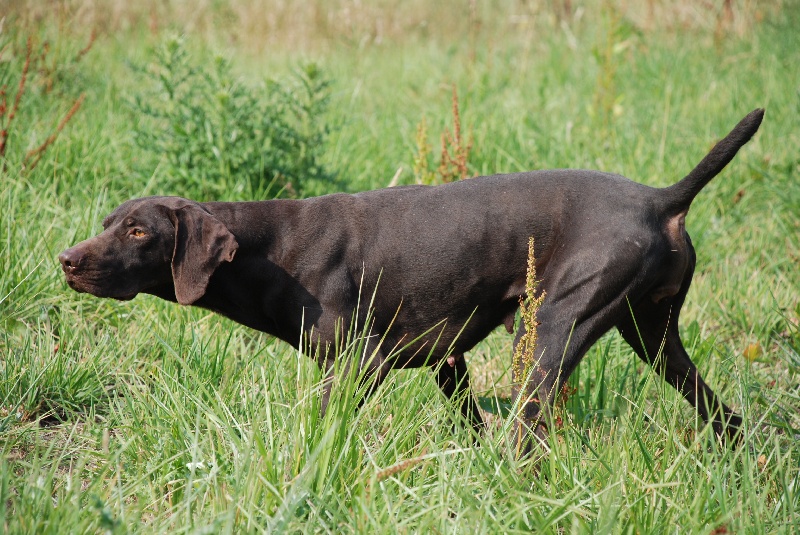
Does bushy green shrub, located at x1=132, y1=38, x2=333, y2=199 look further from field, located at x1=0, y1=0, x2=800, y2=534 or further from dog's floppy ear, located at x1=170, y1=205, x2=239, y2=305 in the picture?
dog's floppy ear, located at x1=170, y1=205, x2=239, y2=305

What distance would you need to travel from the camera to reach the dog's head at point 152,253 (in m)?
3.35

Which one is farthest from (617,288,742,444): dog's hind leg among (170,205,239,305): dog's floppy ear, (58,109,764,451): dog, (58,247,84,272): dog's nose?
(58,247,84,272): dog's nose

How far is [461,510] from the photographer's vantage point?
2.53 metres

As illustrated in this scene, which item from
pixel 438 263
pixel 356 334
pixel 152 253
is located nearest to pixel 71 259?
pixel 152 253

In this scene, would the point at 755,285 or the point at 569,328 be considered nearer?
the point at 569,328

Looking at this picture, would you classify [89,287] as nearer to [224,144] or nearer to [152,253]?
[152,253]

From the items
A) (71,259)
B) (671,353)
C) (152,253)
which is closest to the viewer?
(71,259)

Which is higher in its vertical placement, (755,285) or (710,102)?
(710,102)

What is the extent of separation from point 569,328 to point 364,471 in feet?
3.60

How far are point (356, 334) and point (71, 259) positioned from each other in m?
1.09

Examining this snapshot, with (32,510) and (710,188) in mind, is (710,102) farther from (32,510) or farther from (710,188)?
Result: (32,510)

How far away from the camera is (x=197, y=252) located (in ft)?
11.2

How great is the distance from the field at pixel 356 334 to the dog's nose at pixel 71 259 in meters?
0.44

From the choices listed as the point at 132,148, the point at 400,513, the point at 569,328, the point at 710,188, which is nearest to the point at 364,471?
the point at 400,513
